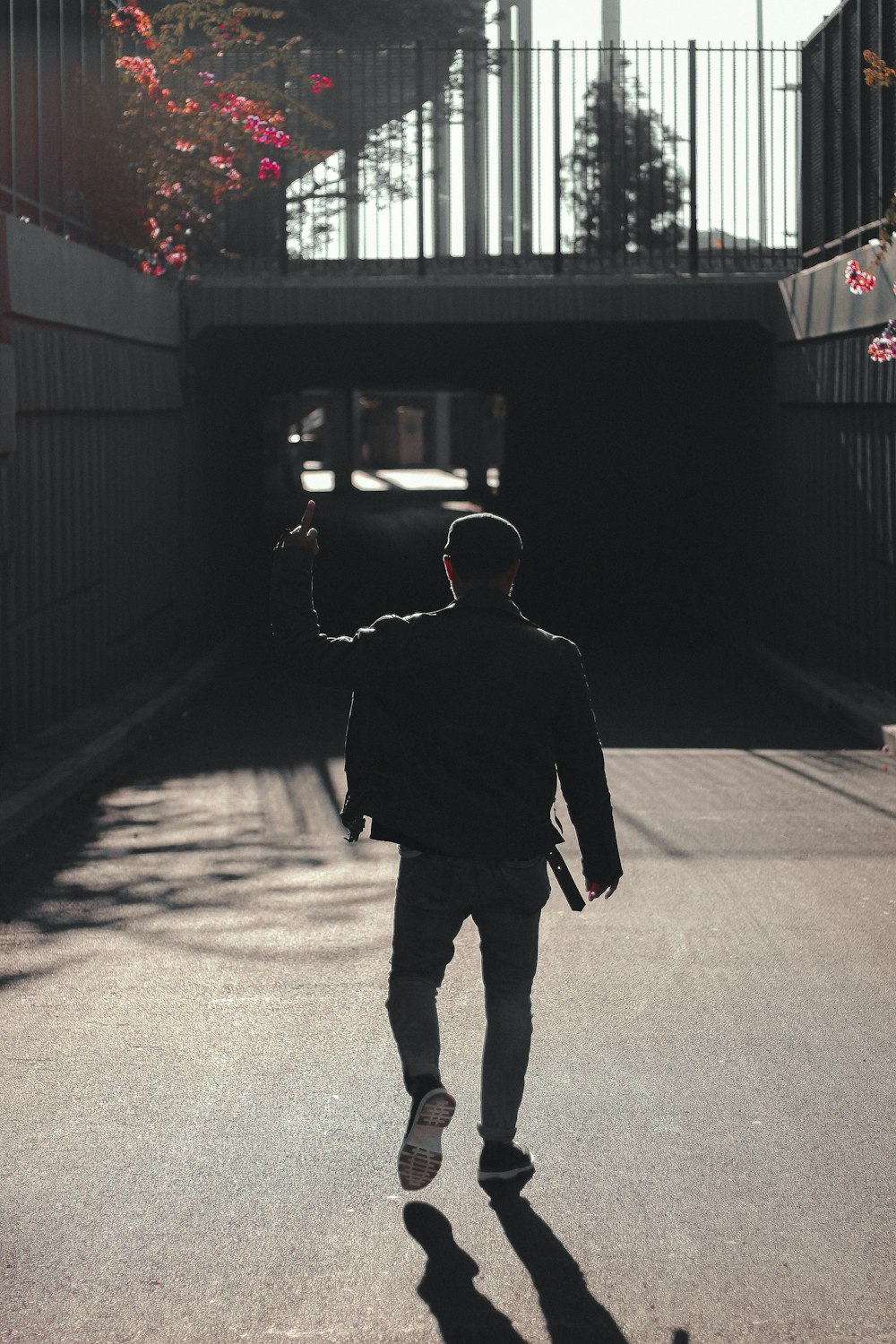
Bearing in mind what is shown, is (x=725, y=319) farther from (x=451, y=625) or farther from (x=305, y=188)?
(x=451, y=625)

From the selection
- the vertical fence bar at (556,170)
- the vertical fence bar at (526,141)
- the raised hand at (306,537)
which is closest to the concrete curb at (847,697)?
the vertical fence bar at (556,170)

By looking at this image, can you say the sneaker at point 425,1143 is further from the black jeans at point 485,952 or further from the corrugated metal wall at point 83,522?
the corrugated metal wall at point 83,522

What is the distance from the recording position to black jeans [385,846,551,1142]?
15.7ft

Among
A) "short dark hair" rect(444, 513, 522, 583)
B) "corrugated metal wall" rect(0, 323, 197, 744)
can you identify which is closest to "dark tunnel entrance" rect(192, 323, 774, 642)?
"corrugated metal wall" rect(0, 323, 197, 744)

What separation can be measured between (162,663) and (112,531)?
10.4 ft

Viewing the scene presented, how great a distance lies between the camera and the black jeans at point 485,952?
4785mm

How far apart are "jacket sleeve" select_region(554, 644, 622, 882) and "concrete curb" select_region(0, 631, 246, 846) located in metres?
5.72

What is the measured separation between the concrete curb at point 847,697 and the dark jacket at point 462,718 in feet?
29.7

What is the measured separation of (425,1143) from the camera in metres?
4.59

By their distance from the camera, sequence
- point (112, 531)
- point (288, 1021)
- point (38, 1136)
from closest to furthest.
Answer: point (38, 1136) < point (288, 1021) < point (112, 531)

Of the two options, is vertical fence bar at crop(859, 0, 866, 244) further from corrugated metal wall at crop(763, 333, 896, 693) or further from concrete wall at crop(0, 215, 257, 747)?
concrete wall at crop(0, 215, 257, 747)

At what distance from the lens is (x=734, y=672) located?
19.6 meters

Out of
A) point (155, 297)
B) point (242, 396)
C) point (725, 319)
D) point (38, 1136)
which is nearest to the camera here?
point (38, 1136)

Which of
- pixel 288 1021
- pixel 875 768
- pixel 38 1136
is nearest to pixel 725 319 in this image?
pixel 875 768
